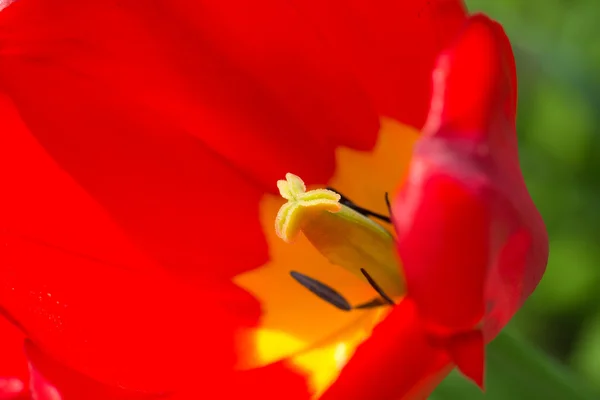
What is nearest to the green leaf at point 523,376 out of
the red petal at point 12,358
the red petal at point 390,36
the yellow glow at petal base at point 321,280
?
the yellow glow at petal base at point 321,280

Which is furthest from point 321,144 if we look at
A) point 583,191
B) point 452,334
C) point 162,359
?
point 583,191

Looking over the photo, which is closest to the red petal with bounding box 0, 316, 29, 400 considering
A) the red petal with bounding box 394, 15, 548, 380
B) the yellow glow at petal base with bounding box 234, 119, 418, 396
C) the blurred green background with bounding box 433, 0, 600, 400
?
the yellow glow at petal base with bounding box 234, 119, 418, 396

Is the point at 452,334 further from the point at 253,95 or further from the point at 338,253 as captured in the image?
the point at 253,95

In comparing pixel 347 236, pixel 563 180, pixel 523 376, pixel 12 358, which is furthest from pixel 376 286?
pixel 563 180

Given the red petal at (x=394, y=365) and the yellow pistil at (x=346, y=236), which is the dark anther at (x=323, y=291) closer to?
the yellow pistil at (x=346, y=236)

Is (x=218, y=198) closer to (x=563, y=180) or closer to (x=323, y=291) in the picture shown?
(x=323, y=291)

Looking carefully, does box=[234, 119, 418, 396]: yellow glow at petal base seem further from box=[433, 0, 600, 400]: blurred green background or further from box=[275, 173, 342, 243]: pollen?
box=[433, 0, 600, 400]: blurred green background

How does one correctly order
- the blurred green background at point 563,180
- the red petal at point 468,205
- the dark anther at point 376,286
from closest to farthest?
the red petal at point 468,205, the dark anther at point 376,286, the blurred green background at point 563,180
